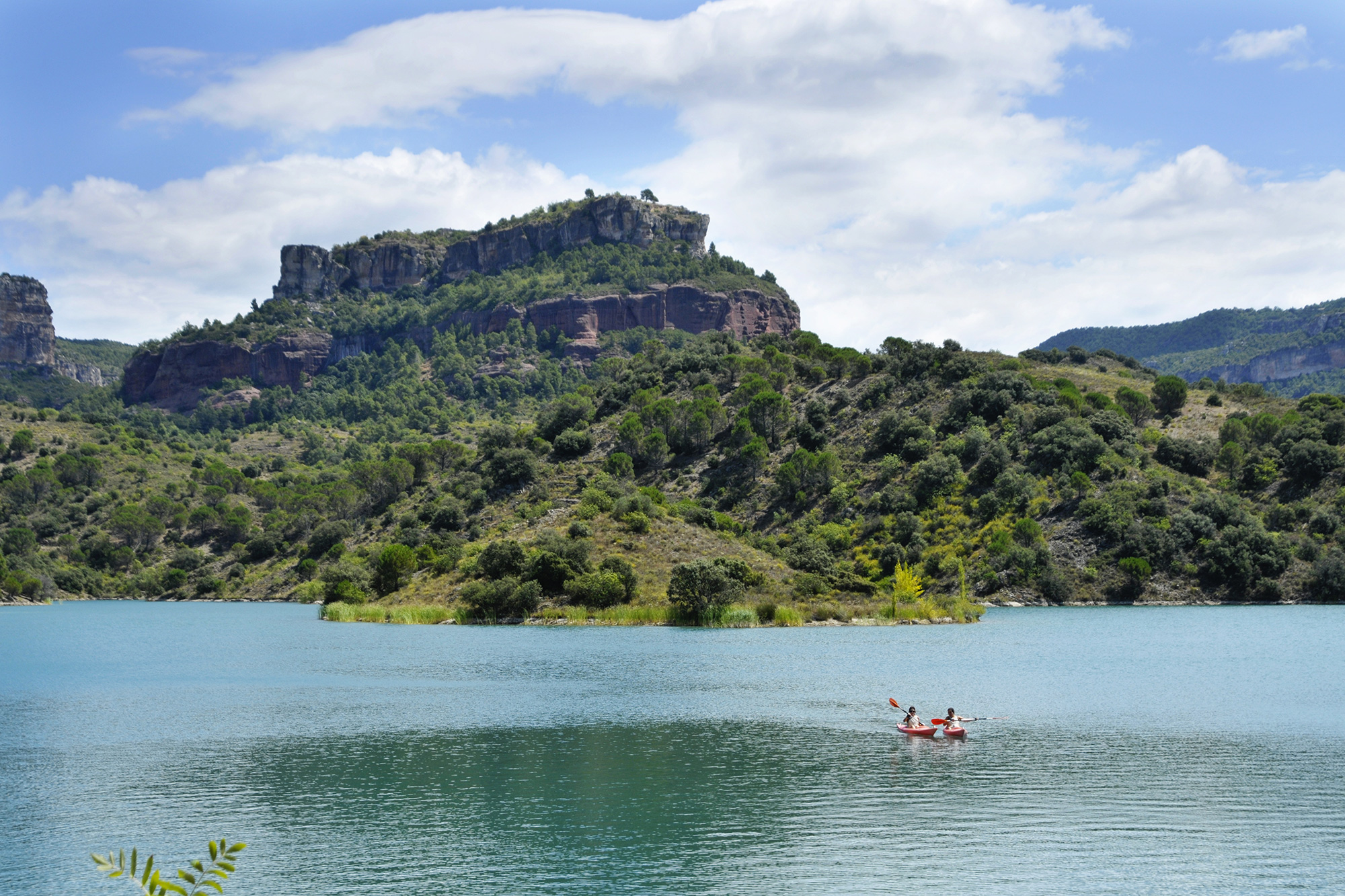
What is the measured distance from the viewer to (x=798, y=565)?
97.6 metres

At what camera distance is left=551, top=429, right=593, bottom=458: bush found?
13725 cm

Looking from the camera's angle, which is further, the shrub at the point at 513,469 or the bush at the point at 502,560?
the shrub at the point at 513,469

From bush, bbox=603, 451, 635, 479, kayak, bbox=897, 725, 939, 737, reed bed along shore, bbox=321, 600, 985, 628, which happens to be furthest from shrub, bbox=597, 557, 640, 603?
kayak, bbox=897, 725, 939, 737

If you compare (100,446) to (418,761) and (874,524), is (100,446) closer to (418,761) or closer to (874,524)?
(874,524)

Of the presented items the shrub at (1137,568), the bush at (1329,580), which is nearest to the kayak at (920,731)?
the shrub at (1137,568)

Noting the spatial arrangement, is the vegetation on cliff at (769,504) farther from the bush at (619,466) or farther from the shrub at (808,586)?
the bush at (619,466)

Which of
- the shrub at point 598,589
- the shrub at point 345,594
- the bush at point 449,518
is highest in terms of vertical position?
the bush at point 449,518

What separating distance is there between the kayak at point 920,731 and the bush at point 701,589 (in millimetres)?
44880

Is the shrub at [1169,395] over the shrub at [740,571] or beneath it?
over

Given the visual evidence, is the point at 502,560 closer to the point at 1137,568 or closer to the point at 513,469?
the point at 513,469

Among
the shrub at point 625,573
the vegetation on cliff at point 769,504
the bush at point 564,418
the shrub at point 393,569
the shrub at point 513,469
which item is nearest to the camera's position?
the shrub at point 625,573

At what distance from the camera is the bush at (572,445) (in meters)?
137

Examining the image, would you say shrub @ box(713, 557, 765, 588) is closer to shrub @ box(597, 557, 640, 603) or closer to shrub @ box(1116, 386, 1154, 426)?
shrub @ box(597, 557, 640, 603)

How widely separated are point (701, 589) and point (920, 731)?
1799 inches
